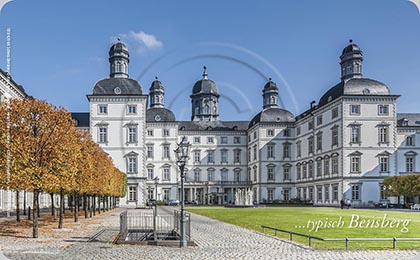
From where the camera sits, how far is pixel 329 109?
2387 inches

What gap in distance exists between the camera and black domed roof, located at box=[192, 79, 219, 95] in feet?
281

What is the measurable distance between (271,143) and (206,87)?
19.2 meters

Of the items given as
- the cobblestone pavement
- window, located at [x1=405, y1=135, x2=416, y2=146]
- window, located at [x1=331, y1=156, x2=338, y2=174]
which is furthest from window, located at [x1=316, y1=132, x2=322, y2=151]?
the cobblestone pavement

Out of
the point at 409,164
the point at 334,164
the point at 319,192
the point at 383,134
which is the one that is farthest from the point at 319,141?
the point at 409,164

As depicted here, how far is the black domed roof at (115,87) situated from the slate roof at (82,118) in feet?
44.0

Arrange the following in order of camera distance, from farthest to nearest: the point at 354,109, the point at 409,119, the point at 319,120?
the point at 409,119
the point at 319,120
the point at 354,109

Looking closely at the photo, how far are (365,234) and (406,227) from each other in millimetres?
4768

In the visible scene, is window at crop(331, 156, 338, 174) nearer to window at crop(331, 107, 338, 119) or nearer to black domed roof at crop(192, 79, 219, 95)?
window at crop(331, 107, 338, 119)

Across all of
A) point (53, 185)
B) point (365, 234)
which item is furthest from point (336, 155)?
point (53, 185)

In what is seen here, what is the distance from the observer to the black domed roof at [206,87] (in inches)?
3374

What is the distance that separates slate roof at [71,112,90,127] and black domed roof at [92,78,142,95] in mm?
13402

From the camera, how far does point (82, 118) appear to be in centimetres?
7712

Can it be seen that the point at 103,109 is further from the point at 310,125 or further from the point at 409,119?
the point at 409,119

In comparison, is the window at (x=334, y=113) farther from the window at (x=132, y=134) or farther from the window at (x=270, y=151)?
the window at (x=132, y=134)
